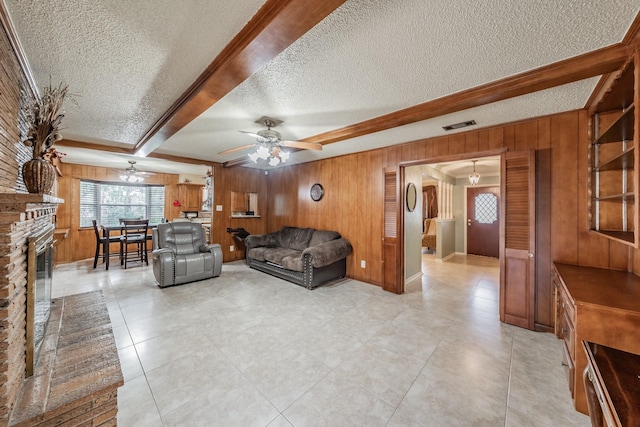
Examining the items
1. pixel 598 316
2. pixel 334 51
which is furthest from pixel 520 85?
pixel 598 316

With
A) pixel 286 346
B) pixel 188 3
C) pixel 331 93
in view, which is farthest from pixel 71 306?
pixel 331 93

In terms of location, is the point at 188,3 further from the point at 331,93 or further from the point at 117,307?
the point at 117,307

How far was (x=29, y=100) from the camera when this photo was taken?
1.89 m

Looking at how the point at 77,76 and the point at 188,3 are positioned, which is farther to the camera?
the point at 77,76

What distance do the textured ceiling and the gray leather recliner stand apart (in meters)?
2.23

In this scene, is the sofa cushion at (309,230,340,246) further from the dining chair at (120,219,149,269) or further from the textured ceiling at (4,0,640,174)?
the dining chair at (120,219,149,269)

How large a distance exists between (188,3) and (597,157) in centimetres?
339

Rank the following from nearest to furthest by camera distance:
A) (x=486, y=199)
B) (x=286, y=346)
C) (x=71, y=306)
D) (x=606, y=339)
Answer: (x=606, y=339) → (x=71, y=306) → (x=286, y=346) → (x=486, y=199)

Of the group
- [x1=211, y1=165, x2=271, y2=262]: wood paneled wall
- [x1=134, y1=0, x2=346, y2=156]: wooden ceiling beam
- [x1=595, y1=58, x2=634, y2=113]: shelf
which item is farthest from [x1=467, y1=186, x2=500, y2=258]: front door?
[x1=134, y1=0, x2=346, y2=156]: wooden ceiling beam

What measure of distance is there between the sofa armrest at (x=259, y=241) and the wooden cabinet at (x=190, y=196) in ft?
11.3

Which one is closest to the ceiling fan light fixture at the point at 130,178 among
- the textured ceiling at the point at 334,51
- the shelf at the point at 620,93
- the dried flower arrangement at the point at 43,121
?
the textured ceiling at the point at 334,51

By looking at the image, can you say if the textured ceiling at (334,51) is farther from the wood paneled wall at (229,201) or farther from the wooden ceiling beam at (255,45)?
the wood paneled wall at (229,201)

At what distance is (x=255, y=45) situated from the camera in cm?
142

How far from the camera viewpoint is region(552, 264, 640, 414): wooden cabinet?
1.36 metres
